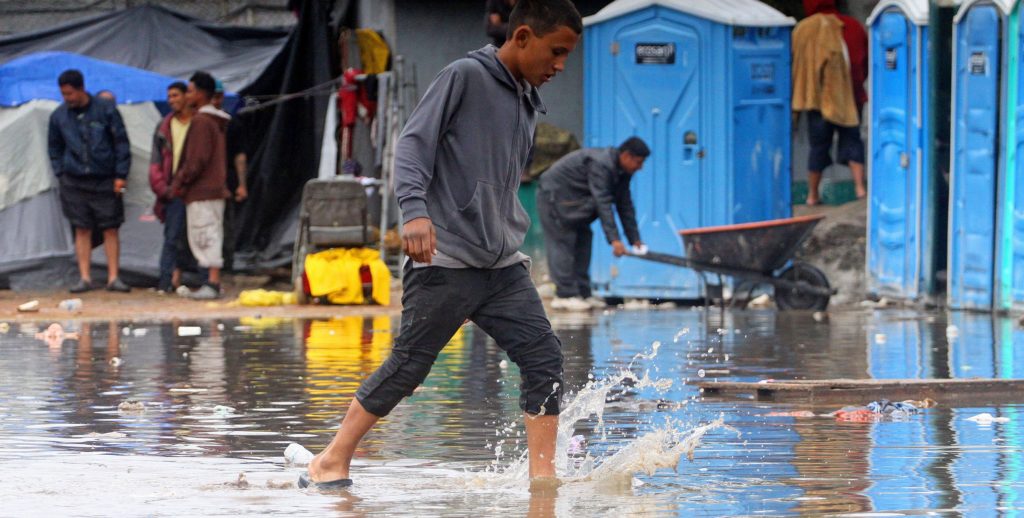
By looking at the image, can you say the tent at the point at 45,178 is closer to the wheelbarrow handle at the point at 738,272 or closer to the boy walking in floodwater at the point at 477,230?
the wheelbarrow handle at the point at 738,272

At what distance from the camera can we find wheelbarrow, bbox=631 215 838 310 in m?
15.5

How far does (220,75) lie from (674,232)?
5716mm

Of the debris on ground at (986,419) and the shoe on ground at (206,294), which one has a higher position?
the shoe on ground at (206,294)

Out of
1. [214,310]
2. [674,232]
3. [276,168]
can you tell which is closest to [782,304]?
[674,232]

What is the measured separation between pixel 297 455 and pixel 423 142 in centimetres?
143

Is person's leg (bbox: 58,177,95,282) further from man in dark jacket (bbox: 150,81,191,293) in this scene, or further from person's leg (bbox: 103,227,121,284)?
man in dark jacket (bbox: 150,81,191,293)

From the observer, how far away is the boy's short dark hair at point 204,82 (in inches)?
703

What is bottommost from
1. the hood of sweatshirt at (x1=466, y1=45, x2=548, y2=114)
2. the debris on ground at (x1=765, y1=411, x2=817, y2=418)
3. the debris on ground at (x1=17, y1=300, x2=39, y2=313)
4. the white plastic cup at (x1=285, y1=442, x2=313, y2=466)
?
the white plastic cup at (x1=285, y1=442, x2=313, y2=466)

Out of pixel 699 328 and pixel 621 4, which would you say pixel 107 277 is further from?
pixel 699 328

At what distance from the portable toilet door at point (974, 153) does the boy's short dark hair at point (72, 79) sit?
7.93m

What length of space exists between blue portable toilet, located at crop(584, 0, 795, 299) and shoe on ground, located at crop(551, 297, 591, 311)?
1.19 m

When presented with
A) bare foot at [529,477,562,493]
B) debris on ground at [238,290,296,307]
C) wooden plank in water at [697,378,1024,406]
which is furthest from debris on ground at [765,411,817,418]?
debris on ground at [238,290,296,307]

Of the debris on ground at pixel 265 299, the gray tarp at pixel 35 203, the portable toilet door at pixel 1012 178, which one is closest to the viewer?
the portable toilet door at pixel 1012 178

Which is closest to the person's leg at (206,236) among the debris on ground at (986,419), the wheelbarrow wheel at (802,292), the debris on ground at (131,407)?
the wheelbarrow wheel at (802,292)
